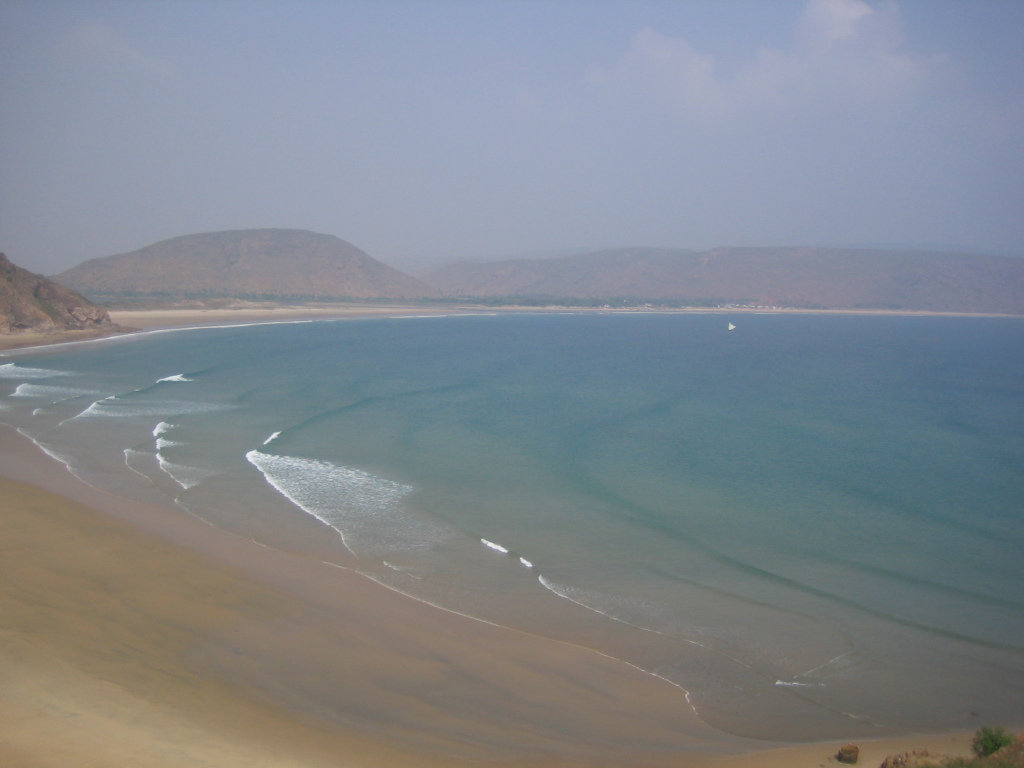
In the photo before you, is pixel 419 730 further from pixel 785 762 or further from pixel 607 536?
pixel 607 536

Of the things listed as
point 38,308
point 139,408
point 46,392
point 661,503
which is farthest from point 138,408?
point 38,308

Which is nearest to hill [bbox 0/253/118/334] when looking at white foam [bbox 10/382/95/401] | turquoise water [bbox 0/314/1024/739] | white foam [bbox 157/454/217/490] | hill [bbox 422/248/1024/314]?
turquoise water [bbox 0/314/1024/739]

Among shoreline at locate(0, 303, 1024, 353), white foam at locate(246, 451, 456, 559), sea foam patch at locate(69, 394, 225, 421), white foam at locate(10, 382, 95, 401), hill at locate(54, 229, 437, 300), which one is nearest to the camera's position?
white foam at locate(246, 451, 456, 559)

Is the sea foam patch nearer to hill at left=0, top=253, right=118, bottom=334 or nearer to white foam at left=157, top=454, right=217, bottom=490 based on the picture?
white foam at left=157, top=454, right=217, bottom=490

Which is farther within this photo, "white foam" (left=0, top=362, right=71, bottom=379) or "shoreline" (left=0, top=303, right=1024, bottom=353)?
"shoreline" (left=0, top=303, right=1024, bottom=353)

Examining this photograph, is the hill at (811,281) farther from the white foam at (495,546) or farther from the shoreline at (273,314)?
the white foam at (495,546)

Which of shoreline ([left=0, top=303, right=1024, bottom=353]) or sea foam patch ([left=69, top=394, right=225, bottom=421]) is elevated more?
shoreline ([left=0, top=303, right=1024, bottom=353])

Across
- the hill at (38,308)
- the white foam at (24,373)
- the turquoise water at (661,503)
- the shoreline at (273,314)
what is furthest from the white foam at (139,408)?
the hill at (38,308)

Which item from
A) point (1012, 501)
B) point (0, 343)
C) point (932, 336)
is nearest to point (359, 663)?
point (1012, 501)
